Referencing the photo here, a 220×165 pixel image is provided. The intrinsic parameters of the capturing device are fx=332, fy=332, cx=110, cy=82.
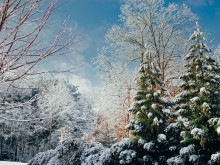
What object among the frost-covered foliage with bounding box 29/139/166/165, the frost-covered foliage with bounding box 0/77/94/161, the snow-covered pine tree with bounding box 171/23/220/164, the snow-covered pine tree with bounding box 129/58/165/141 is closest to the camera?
the snow-covered pine tree with bounding box 171/23/220/164

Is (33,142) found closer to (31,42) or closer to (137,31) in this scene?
(137,31)

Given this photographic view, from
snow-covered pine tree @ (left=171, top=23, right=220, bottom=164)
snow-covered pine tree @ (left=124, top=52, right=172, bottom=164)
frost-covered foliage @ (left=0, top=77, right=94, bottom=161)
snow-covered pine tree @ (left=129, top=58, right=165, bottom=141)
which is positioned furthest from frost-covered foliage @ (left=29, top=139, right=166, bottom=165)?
frost-covered foliage @ (left=0, top=77, right=94, bottom=161)

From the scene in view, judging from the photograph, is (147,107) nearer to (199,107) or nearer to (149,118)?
(149,118)

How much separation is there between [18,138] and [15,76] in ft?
122

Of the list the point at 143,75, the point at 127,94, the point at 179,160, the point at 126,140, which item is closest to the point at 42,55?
the point at 179,160

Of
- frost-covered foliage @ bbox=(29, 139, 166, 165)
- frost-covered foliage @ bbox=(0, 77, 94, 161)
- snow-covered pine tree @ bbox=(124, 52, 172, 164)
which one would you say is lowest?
frost-covered foliage @ bbox=(29, 139, 166, 165)

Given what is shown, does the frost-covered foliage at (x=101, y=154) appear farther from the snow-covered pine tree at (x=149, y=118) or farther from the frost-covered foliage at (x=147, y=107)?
the frost-covered foliage at (x=147, y=107)

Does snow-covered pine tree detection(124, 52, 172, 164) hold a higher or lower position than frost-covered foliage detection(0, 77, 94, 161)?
lower

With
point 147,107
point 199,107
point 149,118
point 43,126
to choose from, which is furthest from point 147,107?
point 43,126

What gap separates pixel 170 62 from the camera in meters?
18.9

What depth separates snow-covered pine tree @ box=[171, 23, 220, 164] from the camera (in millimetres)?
11312

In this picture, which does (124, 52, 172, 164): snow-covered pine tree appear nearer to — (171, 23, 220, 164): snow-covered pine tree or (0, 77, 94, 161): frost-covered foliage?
(171, 23, 220, 164): snow-covered pine tree

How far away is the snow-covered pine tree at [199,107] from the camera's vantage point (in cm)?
1131

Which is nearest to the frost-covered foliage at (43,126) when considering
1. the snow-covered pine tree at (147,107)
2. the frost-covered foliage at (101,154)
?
the frost-covered foliage at (101,154)
